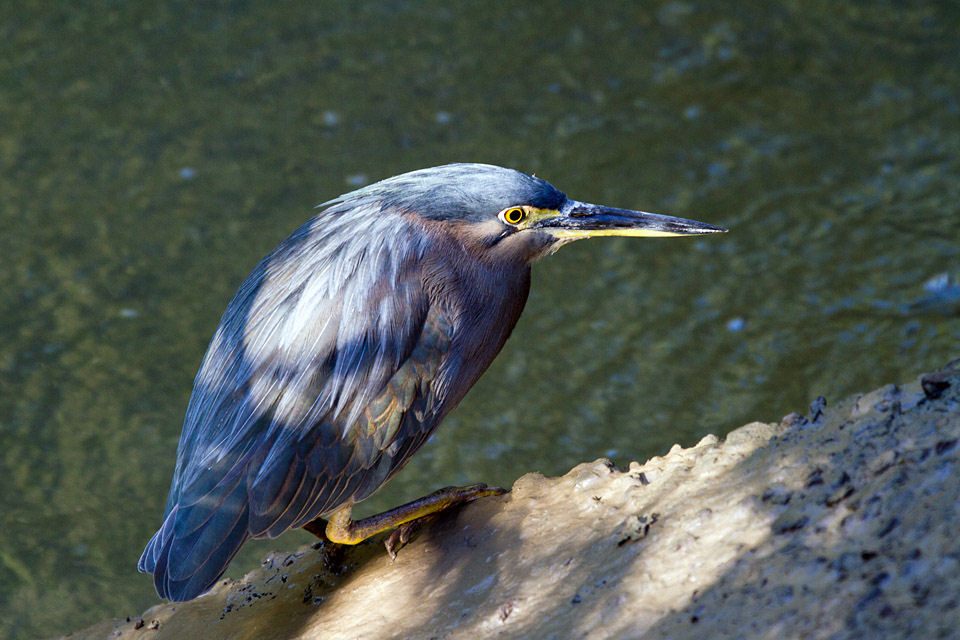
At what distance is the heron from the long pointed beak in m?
0.02

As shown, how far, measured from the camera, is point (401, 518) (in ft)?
10.7

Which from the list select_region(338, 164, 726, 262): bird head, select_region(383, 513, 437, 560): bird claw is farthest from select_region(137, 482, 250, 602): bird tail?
select_region(338, 164, 726, 262): bird head

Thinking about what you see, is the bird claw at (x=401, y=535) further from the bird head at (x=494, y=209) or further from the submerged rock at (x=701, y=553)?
the bird head at (x=494, y=209)

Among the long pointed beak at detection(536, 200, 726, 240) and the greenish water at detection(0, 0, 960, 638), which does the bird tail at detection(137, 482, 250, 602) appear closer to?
the long pointed beak at detection(536, 200, 726, 240)

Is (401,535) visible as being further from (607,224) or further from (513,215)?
(607,224)

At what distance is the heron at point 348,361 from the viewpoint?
311cm

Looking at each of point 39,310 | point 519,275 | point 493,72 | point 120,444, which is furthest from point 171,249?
point 519,275

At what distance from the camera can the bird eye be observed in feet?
11.6

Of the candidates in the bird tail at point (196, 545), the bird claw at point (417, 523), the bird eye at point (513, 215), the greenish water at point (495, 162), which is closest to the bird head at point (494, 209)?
the bird eye at point (513, 215)

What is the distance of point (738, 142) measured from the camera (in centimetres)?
652

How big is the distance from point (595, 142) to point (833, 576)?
487 cm

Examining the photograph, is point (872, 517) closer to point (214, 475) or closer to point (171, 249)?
point (214, 475)

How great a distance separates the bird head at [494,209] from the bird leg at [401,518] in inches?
34.7

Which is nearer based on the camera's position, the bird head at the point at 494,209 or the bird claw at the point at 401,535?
the bird claw at the point at 401,535
